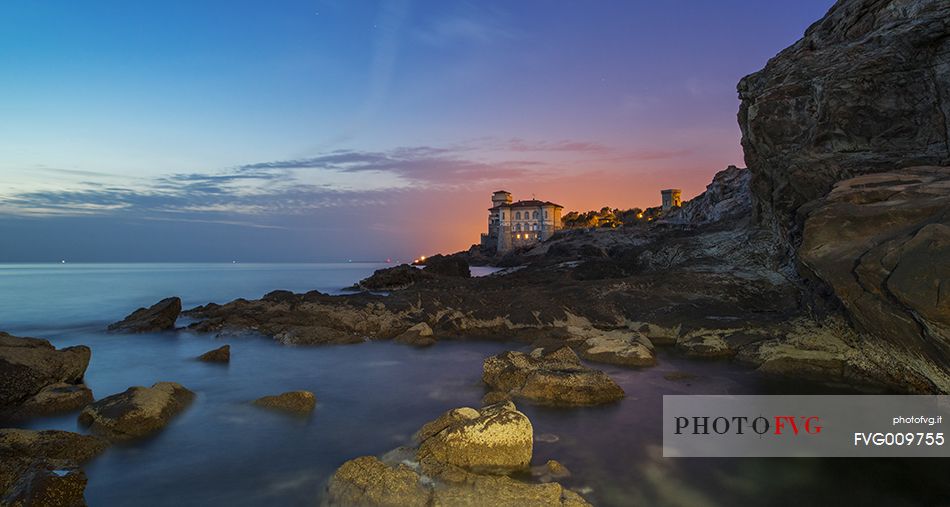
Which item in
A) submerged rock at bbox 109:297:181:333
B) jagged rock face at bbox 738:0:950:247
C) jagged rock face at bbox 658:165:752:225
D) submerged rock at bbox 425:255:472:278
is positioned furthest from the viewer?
jagged rock face at bbox 658:165:752:225

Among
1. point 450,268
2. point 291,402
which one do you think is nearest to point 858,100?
point 291,402

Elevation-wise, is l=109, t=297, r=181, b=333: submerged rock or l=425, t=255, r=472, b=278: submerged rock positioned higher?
l=425, t=255, r=472, b=278: submerged rock

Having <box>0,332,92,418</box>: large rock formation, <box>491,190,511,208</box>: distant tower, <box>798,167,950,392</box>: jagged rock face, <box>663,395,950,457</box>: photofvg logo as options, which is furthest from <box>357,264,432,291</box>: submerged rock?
<box>491,190,511,208</box>: distant tower

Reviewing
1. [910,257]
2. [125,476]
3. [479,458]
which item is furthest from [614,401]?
[125,476]

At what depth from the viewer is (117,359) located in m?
18.8

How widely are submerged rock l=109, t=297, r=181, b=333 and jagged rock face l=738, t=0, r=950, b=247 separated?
2925 cm

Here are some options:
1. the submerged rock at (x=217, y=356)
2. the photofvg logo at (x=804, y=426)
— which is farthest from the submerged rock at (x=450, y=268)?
the photofvg logo at (x=804, y=426)

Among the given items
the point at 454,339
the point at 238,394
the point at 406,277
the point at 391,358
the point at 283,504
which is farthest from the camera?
the point at 406,277

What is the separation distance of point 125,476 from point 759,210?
30552 mm

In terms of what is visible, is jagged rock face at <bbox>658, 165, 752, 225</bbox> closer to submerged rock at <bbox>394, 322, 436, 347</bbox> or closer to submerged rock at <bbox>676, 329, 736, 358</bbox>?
submerged rock at <bbox>676, 329, 736, 358</bbox>

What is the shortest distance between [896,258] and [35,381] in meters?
19.0

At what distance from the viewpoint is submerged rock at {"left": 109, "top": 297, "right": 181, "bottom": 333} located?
24.1m

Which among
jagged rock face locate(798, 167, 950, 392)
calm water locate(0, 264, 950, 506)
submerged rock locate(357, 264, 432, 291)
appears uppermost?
jagged rock face locate(798, 167, 950, 392)

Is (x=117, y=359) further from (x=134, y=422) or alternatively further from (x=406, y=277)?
(x=406, y=277)
